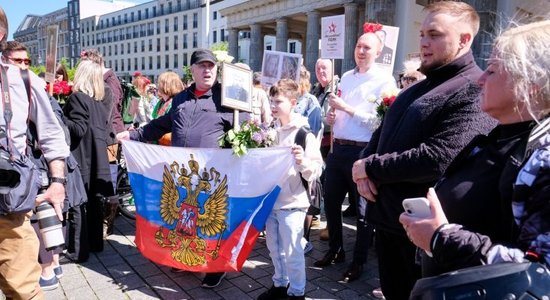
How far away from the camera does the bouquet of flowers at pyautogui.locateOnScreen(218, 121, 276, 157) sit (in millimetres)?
3430

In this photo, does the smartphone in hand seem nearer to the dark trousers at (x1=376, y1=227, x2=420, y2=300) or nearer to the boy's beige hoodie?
the dark trousers at (x1=376, y1=227, x2=420, y2=300)

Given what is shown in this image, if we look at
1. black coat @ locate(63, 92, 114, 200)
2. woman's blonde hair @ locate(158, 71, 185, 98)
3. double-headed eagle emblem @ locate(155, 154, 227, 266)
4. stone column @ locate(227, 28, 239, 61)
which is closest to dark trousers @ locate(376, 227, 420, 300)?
double-headed eagle emblem @ locate(155, 154, 227, 266)

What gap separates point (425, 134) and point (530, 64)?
0.92 m

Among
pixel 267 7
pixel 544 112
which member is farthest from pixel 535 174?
pixel 267 7

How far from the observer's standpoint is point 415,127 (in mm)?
2164

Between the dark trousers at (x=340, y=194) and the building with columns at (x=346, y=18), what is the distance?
247 cm

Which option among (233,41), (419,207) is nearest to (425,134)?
(419,207)

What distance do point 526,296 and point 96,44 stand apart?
4280 inches

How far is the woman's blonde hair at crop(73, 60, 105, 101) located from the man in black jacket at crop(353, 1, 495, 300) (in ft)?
10.4

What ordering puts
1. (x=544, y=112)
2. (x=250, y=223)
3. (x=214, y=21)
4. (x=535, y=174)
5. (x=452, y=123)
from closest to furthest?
(x=535, y=174), (x=544, y=112), (x=452, y=123), (x=250, y=223), (x=214, y=21)

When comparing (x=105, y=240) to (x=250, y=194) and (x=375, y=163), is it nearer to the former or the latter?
(x=250, y=194)

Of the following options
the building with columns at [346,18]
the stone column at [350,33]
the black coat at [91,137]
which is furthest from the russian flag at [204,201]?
the stone column at [350,33]

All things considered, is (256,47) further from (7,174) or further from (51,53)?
(7,174)

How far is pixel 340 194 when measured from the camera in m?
4.03
